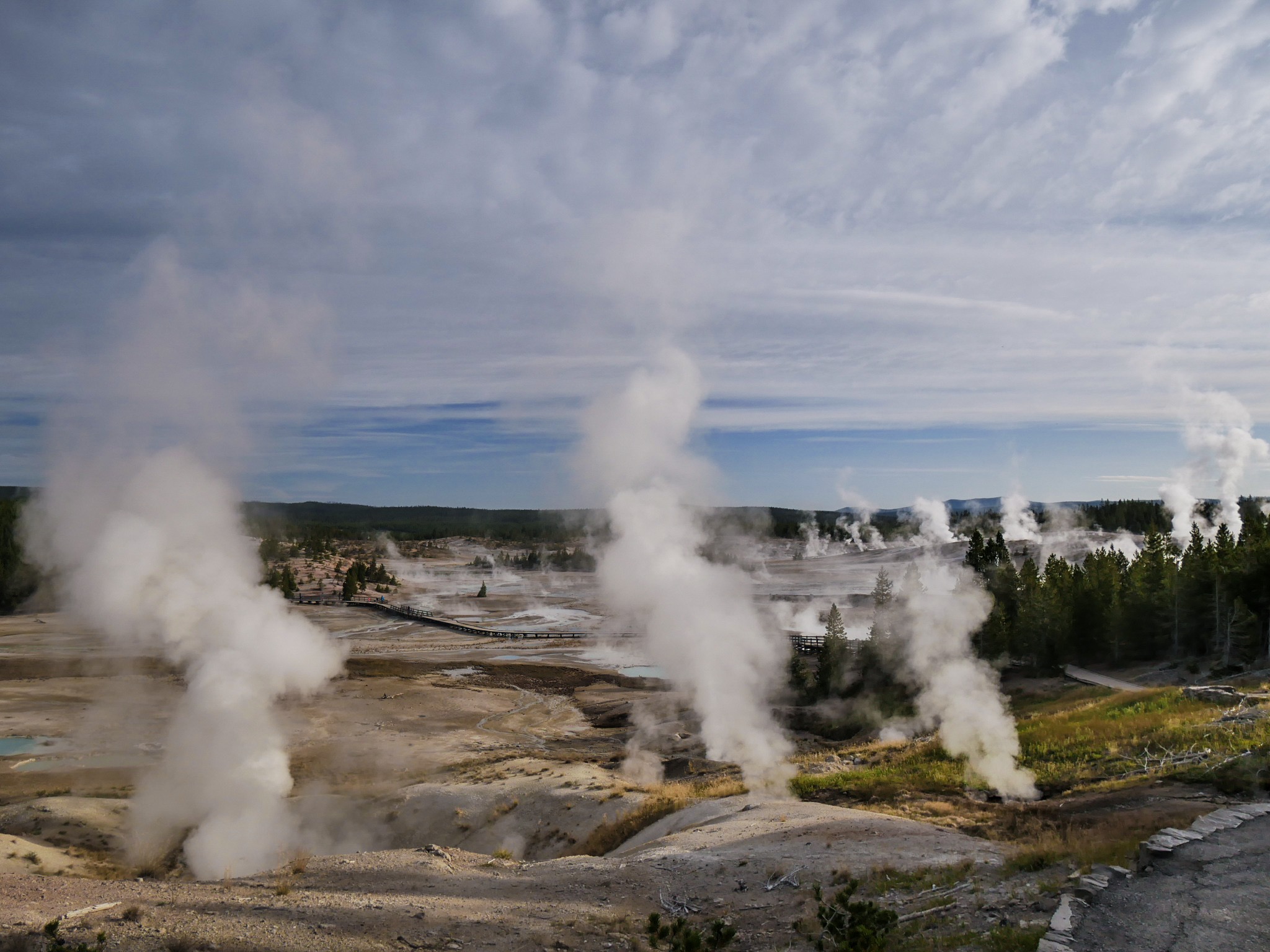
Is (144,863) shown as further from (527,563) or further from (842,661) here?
(527,563)

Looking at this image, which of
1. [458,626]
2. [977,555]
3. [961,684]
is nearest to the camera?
[961,684]

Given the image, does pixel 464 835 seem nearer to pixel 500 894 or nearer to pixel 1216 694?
pixel 500 894

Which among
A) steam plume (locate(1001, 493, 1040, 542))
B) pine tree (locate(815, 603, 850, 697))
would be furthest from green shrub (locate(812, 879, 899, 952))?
steam plume (locate(1001, 493, 1040, 542))

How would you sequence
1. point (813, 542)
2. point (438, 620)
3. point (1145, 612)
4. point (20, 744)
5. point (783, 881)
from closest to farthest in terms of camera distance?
point (783, 881), point (20, 744), point (1145, 612), point (438, 620), point (813, 542)

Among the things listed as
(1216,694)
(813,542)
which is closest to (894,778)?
(1216,694)

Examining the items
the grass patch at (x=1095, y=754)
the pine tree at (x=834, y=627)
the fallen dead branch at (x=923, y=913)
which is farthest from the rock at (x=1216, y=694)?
the fallen dead branch at (x=923, y=913)
